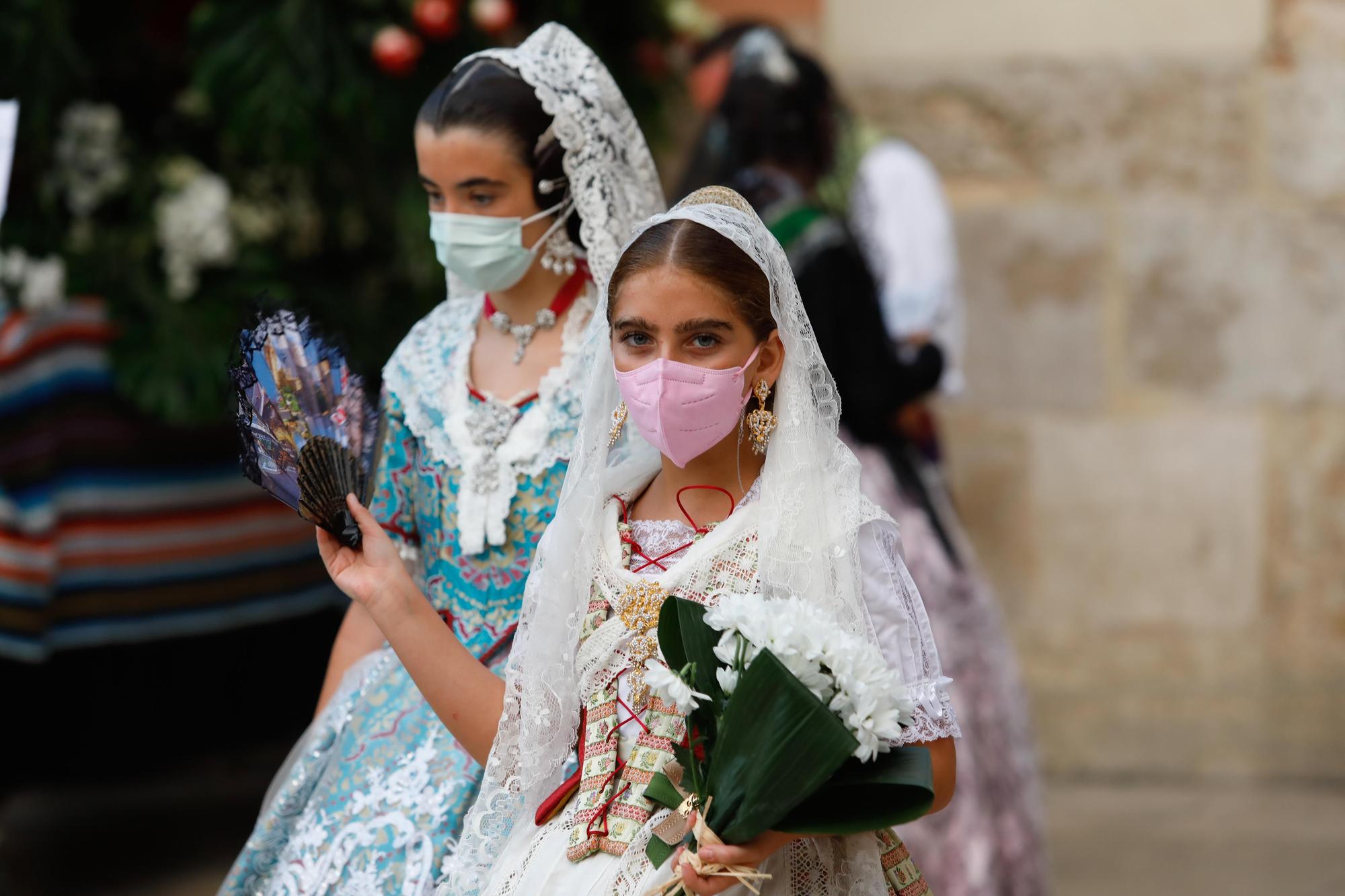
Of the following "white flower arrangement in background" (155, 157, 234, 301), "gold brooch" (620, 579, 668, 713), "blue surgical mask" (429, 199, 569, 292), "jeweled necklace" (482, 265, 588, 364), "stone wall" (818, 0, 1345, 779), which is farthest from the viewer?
"stone wall" (818, 0, 1345, 779)

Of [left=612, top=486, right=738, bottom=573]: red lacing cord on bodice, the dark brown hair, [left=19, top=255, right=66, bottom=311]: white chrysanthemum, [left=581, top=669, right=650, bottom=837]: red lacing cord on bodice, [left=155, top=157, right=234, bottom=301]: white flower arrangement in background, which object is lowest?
[left=581, top=669, right=650, bottom=837]: red lacing cord on bodice

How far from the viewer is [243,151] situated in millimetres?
5184

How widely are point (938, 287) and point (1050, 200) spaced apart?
30.4 inches

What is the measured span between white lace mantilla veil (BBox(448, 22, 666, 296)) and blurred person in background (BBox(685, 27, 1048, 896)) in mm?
1847

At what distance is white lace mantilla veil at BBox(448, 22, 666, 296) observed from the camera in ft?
9.25

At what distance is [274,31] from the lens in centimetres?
492

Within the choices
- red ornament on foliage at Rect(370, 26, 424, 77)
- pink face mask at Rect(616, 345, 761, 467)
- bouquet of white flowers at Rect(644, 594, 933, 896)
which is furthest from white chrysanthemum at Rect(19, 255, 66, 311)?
bouquet of white flowers at Rect(644, 594, 933, 896)

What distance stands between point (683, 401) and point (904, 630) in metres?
0.45

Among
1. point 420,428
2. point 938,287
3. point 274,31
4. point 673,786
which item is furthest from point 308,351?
point 938,287

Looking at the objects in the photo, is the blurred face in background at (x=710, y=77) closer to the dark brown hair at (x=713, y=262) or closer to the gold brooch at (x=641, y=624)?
the dark brown hair at (x=713, y=262)

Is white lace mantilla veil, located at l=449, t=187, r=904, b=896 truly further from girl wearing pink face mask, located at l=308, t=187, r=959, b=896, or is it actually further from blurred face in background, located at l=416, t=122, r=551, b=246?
blurred face in background, located at l=416, t=122, r=551, b=246

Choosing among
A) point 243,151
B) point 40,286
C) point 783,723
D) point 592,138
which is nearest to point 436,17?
point 243,151

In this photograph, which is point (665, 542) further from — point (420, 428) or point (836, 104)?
point (836, 104)

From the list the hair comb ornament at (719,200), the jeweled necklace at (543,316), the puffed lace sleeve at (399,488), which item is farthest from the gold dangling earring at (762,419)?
the puffed lace sleeve at (399,488)
